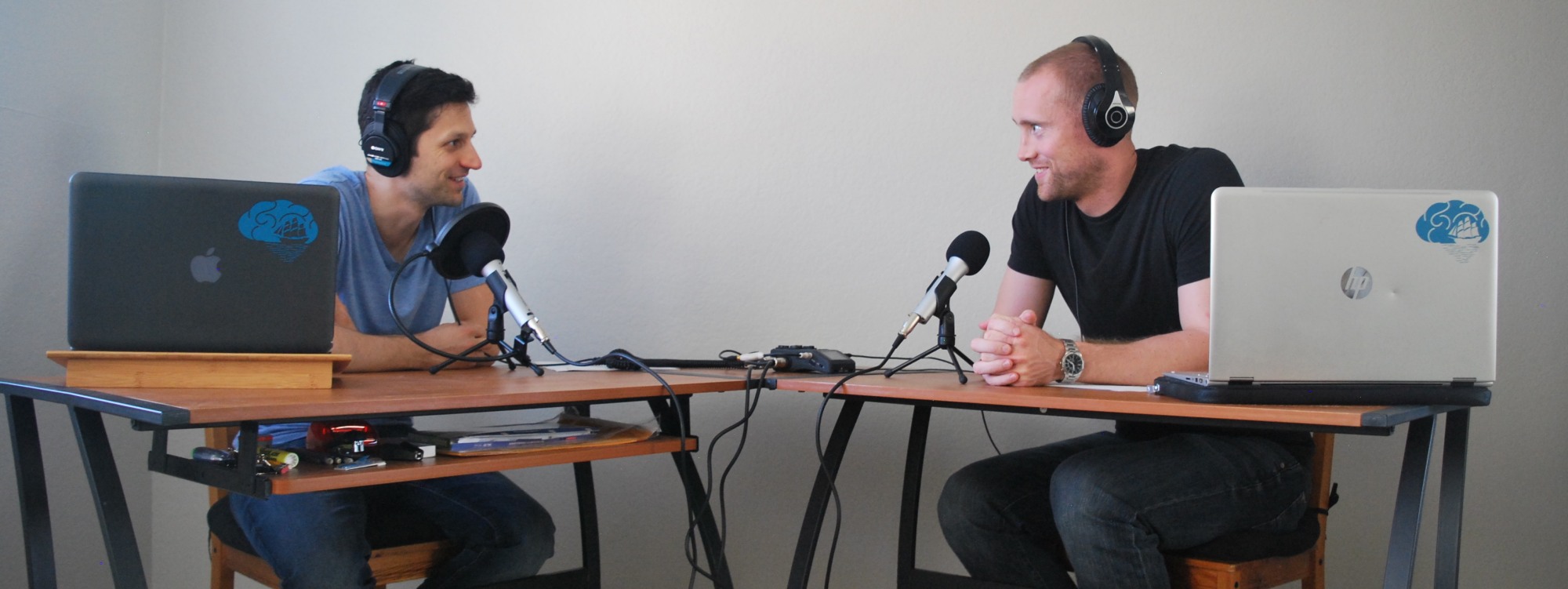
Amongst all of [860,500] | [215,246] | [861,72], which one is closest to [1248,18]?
[861,72]

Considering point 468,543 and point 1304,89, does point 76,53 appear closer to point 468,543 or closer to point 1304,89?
point 468,543

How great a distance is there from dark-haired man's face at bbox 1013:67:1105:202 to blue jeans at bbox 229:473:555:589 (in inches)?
44.1

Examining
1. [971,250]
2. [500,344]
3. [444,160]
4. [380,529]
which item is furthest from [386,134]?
[971,250]

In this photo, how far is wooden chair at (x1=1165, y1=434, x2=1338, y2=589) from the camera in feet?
4.75

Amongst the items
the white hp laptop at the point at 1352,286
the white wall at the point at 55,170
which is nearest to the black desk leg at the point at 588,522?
the white wall at the point at 55,170

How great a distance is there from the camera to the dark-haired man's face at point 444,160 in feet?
6.55

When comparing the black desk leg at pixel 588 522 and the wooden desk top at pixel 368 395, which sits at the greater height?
the wooden desk top at pixel 368 395

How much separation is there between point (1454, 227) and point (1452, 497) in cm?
37

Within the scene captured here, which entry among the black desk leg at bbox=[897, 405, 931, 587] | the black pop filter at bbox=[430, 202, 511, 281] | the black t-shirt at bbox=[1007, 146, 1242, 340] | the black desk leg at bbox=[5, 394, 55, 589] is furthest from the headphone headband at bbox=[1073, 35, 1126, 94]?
the black desk leg at bbox=[5, 394, 55, 589]

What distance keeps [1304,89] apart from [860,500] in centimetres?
131

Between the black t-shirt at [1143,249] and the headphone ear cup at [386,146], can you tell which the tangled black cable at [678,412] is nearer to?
the headphone ear cup at [386,146]

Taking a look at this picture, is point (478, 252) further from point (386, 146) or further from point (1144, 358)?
point (1144, 358)

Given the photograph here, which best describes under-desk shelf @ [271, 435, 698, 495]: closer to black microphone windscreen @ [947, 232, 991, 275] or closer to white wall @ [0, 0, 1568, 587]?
black microphone windscreen @ [947, 232, 991, 275]

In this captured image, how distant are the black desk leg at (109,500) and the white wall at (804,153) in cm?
110
